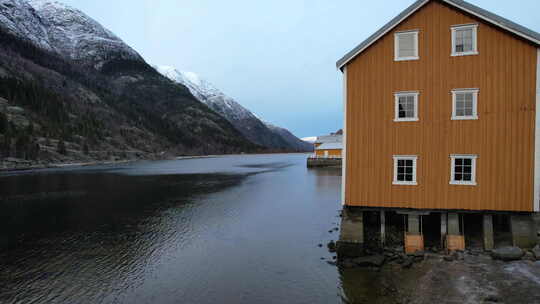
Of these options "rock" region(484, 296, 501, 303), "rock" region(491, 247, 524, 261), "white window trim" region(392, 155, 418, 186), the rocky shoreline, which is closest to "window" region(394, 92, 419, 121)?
"white window trim" region(392, 155, 418, 186)

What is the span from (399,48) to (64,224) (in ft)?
87.2

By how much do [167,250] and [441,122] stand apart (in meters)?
16.8

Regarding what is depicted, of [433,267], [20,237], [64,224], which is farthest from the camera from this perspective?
[64,224]

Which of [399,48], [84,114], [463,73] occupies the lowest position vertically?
[463,73]

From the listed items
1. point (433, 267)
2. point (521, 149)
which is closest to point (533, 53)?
point (521, 149)

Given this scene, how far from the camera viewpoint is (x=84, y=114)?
138125 millimetres

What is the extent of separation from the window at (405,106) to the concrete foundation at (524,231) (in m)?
6.96

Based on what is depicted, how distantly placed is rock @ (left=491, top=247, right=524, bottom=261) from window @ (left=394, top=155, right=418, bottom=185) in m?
4.58

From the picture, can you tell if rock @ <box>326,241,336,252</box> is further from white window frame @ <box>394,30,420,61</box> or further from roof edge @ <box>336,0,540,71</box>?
white window frame @ <box>394,30,420,61</box>

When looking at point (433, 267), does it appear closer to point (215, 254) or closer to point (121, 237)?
point (215, 254)

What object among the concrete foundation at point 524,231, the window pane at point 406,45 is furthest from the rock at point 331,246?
the window pane at point 406,45

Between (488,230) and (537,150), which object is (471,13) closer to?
(537,150)

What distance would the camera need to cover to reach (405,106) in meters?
16.8

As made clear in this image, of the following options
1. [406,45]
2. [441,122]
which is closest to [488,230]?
[441,122]
